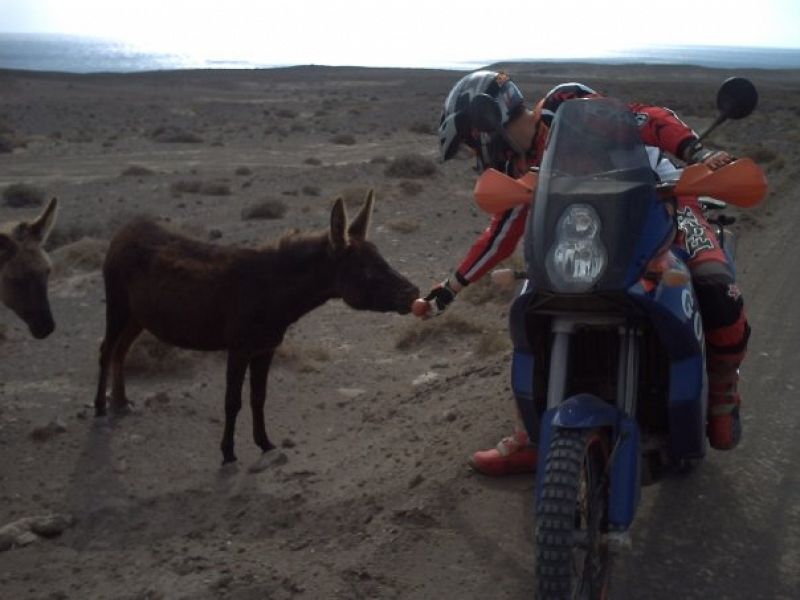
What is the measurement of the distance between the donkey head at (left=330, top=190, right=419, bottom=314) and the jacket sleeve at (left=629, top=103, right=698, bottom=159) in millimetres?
2363

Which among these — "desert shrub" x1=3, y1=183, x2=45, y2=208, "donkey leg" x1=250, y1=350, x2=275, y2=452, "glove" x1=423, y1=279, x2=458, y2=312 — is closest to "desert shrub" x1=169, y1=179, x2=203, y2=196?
"desert shrub" x1=3, y1=183, x2=45, y2=208

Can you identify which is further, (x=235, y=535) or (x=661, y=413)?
(x=235, y=535)

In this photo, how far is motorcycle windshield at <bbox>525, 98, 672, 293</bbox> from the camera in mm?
3521

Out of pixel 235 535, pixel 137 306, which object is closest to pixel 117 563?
pixel 235 535

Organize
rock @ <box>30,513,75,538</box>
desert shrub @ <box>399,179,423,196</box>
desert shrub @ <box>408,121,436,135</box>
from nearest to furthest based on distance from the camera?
1. rock @ <box>30,513,75,538</box>
2. desert shrub @ <box>399,179,423,196</box>
3. desert shrub @ <box>408,121,436,135</box>

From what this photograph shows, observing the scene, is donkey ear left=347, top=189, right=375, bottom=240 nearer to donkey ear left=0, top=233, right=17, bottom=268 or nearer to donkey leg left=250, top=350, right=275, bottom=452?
donkey leg left=250, top=350, right=275, bottom=452

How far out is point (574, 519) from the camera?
342 centimetres

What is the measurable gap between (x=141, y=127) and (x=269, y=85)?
5103 cm

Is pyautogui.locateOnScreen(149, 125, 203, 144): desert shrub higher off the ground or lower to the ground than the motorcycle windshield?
lower

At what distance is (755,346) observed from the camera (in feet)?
24.3

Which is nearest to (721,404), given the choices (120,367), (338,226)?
(338,226)

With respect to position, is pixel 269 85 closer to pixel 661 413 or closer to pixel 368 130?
pixel 368 130

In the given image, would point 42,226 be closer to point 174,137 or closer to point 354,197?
point 354,197

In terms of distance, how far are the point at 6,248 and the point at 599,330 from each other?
5739 millimetres
